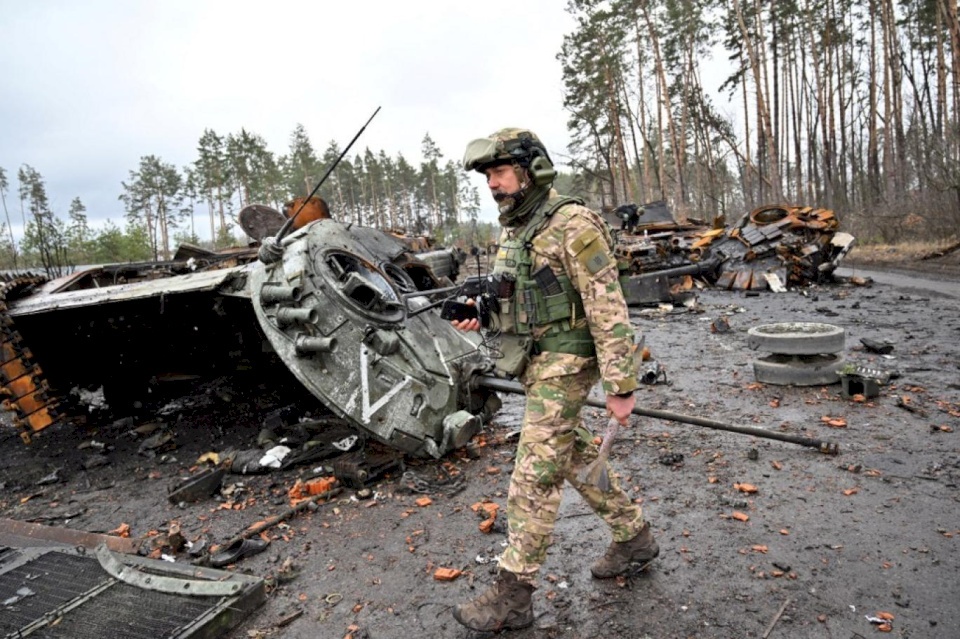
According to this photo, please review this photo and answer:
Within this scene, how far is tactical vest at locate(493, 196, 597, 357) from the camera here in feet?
9.09

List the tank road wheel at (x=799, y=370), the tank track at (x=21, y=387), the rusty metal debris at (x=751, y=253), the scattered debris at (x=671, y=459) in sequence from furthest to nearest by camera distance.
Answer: the rusty metal debris at (x=751, y=253) → the tank road wheel at (x=799, y=370) → the tank track at (x=21, y=387) → the scattered debris at (x=671, y=459)

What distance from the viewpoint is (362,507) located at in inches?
173

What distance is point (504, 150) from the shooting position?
2770mm

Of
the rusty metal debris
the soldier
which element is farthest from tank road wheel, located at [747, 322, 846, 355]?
the rusty metal debris

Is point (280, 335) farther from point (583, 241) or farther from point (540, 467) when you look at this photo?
point (583, 241)

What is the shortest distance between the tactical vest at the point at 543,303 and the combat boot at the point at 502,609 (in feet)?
3.62

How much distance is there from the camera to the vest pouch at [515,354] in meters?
2.86

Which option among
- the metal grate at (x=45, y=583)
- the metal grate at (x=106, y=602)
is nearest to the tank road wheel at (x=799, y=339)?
the metal grate at (x=106, y=602)

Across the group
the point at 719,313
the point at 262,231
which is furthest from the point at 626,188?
the point at 262,231

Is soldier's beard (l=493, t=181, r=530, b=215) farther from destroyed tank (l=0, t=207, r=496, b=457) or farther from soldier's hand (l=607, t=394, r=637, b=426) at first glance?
destroyed tank (l=0, t=207, r=496, b=457)

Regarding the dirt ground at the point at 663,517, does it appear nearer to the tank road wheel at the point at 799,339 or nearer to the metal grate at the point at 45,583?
the tank road wheel at the point at 799,339

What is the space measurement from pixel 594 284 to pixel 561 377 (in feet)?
1.51

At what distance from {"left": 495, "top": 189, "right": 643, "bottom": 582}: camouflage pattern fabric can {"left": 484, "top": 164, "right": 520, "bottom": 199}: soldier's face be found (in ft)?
0.82

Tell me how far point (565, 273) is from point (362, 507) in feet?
8.58
